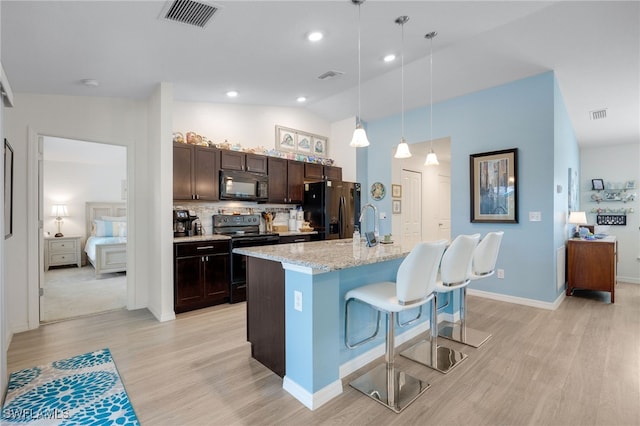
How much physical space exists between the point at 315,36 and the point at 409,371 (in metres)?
2.97

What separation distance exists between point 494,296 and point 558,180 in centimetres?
173

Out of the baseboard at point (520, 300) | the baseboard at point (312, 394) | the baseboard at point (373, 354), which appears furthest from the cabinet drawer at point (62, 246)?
the baseboard at point (520, 300)

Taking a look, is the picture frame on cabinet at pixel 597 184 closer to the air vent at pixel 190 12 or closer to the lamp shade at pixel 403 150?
the lamp shade at pixel 403 150

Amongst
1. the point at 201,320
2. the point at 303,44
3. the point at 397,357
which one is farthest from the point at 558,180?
the point at 201,320

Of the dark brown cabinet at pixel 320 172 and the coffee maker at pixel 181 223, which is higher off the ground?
the dark brown cabinet at pixel 320 172

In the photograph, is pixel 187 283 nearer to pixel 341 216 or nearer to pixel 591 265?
pixel 341 216

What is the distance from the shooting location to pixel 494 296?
4.26 metres

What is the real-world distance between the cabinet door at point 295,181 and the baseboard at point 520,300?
3.03m

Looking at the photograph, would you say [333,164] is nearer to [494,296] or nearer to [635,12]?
[494,296]

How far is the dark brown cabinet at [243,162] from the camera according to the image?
14.5ft

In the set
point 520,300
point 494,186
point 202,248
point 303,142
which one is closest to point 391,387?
point 202,248

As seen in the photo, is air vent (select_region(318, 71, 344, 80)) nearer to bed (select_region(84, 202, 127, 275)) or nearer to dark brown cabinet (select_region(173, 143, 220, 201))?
dark brown cabinet (select_region(173, 143, 220, 201))

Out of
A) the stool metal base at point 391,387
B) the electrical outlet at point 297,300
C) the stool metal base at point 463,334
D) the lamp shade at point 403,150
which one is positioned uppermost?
the lamp shade at point 403,150

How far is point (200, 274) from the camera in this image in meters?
3.85
